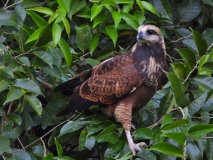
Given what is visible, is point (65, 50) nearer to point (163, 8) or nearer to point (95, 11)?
point (95, 11)

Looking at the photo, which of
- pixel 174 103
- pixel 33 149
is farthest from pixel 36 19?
pixel 174 103

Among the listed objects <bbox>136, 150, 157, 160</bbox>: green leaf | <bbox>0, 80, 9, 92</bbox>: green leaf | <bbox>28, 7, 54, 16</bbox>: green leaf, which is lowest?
<bbox>136, 150, 157, 160</bbox>: green leaf

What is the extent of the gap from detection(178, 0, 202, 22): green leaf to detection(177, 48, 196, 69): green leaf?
864mm

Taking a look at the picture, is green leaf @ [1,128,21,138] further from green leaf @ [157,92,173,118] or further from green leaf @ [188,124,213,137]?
green leaf @ [188,124,213,137]

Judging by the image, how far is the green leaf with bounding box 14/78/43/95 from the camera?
269cm

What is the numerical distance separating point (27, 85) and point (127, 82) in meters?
0.56

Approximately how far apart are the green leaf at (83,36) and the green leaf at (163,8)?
1.88 ft

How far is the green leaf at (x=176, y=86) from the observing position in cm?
256

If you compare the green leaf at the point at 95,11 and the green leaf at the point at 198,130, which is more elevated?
the green leaf at the point at 95,11

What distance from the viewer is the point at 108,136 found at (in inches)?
107

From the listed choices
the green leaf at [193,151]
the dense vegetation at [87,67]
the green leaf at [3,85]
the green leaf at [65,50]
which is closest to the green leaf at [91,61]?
the dense vegetation at [87,67]

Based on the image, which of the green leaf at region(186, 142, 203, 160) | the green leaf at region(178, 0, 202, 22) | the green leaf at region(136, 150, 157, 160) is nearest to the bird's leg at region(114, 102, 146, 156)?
the green leaf at region(136, 150, 157, 160)

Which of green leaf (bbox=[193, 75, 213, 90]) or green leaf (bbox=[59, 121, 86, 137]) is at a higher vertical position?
green leaf (bbox=[193, 75, 213, 90])

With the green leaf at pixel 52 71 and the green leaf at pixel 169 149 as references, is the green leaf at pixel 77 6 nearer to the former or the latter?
the green leaf at pixel 52 71
